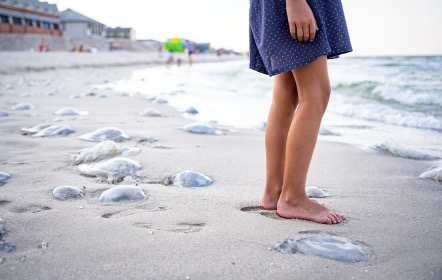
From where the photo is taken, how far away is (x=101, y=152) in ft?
8.26

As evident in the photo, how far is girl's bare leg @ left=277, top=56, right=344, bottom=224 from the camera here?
1.57 meters

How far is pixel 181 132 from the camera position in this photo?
3.50m

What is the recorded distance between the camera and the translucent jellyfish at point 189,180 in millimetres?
2046

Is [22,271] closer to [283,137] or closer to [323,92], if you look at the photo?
[283,137]

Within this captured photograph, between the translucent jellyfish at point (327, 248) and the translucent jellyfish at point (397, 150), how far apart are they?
5.99ft

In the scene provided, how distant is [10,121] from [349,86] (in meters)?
7.58

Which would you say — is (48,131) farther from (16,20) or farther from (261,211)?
(16,20)

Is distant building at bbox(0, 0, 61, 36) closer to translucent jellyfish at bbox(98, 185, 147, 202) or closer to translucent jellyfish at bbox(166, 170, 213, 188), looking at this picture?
translucent jellyfish at bbox(166, 170, 213, 188)

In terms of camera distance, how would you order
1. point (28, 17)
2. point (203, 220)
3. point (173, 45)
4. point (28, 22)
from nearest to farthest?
point (203, 220) < point (28, 17) < point (28, 22) < point (173, 45)

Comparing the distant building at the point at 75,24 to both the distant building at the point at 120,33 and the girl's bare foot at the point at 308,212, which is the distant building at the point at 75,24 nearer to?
the distant building at the point at 120,33

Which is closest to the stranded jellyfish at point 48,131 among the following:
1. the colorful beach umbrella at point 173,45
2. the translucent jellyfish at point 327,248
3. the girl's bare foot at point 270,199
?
the girl's bare foot at point 270,199

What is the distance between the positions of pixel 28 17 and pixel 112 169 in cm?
5248

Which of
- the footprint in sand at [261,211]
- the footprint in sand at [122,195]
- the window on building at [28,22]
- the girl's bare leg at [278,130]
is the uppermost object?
the window on building at [28,22]

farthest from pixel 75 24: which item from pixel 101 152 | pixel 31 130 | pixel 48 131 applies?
pixel 101 152
